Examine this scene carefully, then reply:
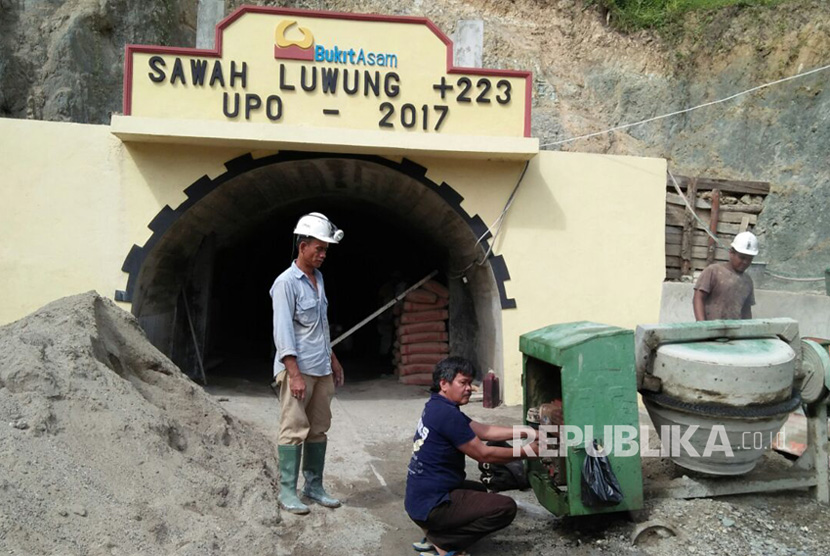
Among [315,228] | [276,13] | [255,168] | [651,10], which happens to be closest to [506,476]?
[315,228]

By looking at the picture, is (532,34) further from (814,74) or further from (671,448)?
(671,448)

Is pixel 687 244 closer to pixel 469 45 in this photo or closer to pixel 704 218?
pixel 704 218

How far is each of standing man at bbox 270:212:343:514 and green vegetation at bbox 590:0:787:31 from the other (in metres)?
14.9

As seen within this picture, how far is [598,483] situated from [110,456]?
2.78 metres

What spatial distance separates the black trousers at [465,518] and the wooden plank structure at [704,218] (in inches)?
266

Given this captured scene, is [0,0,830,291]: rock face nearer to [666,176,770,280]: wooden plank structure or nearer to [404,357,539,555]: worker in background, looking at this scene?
[666,176,770,280]: wooden plank structure

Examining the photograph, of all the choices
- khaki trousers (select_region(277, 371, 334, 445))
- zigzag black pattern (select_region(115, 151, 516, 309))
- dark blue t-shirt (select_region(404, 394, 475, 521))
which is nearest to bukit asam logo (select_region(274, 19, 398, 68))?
zigzag black pattern (select_region(115, 151, 516, 309))

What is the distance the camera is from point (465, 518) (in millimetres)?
3572

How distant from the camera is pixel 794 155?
14531mm

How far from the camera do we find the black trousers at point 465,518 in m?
3.57

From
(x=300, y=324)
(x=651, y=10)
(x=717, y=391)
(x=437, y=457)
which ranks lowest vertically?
(x=437, y=457)

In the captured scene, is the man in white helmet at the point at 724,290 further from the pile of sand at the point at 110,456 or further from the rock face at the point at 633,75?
the rock face at the point at 633,75

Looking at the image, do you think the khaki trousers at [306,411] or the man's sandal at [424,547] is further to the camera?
the khaki trousers at [306,411]

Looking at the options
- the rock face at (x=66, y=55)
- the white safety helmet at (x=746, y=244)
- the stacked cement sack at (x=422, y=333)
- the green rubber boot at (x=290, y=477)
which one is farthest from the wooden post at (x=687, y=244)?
the rock face at (x=66, y=55)
